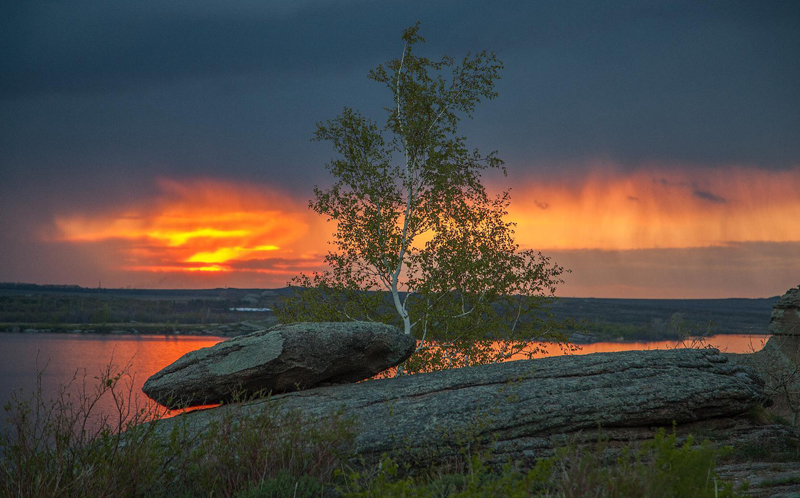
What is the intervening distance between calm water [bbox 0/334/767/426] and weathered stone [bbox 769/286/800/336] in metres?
16.4

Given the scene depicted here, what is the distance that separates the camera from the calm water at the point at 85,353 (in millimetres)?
55875

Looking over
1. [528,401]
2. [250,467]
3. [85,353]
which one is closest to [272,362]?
[250,467]

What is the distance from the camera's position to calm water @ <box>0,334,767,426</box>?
2200 inches

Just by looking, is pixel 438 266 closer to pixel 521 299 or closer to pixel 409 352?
pixel 521 299

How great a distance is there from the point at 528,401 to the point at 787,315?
63.3ft

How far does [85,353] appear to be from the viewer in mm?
83938

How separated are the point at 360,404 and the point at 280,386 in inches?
111

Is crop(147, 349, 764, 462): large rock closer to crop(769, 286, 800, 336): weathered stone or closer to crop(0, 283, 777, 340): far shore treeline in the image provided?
crop(769, 286, 800, 336): weathered stone

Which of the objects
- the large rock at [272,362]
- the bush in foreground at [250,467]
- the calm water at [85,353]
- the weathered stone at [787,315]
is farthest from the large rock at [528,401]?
the calm water at [85,353]

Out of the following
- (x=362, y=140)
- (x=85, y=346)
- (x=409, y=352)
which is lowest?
(x=85, y=346)

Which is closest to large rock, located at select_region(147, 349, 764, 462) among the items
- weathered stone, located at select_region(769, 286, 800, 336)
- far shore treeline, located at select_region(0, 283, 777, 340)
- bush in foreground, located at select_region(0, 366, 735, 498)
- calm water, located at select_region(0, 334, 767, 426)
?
bush in foreground, located at select_region(0, 366, 735, 498)

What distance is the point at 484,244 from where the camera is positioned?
26438mm

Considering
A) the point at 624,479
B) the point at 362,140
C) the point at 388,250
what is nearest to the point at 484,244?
the point at 388,250

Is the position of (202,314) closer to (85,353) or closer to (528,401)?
(85,353)
